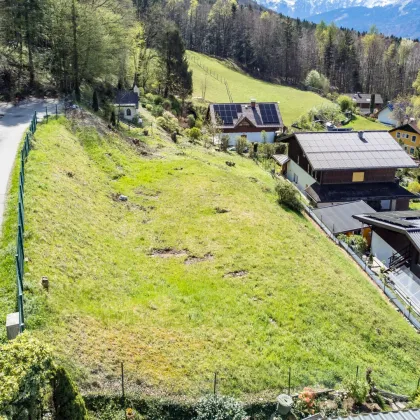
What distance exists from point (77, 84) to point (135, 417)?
114ft

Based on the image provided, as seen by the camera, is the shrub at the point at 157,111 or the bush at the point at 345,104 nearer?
the shrub at the point at 157,111

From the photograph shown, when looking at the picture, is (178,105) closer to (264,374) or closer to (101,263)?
(101,263)

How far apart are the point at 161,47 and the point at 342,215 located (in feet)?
148

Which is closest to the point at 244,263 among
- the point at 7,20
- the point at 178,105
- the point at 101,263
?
the point at 101,263

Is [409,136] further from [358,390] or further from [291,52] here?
[358,390]

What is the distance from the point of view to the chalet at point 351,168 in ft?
129

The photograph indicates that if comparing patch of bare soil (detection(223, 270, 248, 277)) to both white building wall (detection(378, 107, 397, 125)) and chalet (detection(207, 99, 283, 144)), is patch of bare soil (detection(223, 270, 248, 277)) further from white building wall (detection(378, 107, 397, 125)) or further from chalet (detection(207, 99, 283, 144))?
white building wall (detection(378, 107, 397, 125))

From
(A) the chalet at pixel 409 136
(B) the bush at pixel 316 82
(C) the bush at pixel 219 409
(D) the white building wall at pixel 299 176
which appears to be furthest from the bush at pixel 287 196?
(B) the bush at pixel 316 82

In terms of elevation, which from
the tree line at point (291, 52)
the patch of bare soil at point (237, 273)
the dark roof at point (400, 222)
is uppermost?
the tree line at point (291, 52)

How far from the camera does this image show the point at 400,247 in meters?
27.7

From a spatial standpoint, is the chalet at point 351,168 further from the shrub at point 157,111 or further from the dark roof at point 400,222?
the shrub at point 157,111

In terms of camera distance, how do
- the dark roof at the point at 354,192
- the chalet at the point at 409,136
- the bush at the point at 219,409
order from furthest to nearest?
the chalet at the point at 409,136 < the dark roof at the point at 354,192 < the bush at the point at 219,409

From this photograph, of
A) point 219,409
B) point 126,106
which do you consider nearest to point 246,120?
point 126,106

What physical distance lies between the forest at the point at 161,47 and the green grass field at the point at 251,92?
9.37 m
